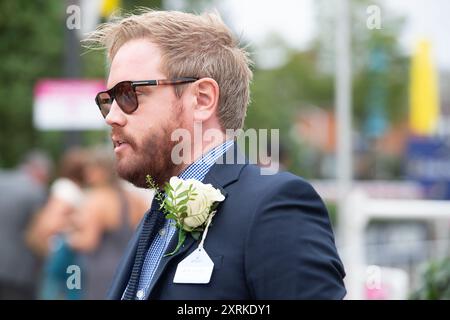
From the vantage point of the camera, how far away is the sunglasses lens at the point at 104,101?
2934 millimetres

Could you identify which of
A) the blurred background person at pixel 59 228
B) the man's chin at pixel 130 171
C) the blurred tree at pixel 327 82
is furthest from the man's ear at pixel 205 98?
the blurred tree at pixel 327 82

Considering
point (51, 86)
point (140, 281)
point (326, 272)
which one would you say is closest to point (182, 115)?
point (140, 281)

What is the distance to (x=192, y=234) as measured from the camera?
2.65 metres

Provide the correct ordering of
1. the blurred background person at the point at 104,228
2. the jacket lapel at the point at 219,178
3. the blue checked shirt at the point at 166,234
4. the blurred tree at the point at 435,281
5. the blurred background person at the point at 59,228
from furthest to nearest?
the blurred background person at the point at 59,228
the blurred background person at the point at 104,228
the blurred tree at the point at 435,281
the blue checked shirt at the point at 166,234
the jacket lapel at the point at 219,178

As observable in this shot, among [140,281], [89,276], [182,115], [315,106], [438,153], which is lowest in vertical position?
[315,106]

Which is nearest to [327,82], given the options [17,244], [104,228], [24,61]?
[24,61]

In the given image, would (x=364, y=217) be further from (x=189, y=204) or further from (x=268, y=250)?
(x=268, y=250)

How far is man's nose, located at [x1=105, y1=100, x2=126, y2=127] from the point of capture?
2812mm

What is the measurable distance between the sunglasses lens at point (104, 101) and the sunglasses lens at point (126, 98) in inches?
3.2

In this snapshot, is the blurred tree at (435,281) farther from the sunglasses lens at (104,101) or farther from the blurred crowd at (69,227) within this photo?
the blurred crowd at (69,227)

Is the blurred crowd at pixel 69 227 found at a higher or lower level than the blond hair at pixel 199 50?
lower

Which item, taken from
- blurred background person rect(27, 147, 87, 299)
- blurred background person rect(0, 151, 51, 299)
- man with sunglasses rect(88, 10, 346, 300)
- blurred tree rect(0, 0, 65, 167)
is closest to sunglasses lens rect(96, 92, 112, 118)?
man with sunglasses rect(88, 10, 346, 300)

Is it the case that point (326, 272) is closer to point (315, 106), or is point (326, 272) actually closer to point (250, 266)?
point (250, 266)

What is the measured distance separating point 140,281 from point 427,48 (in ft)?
33.3
